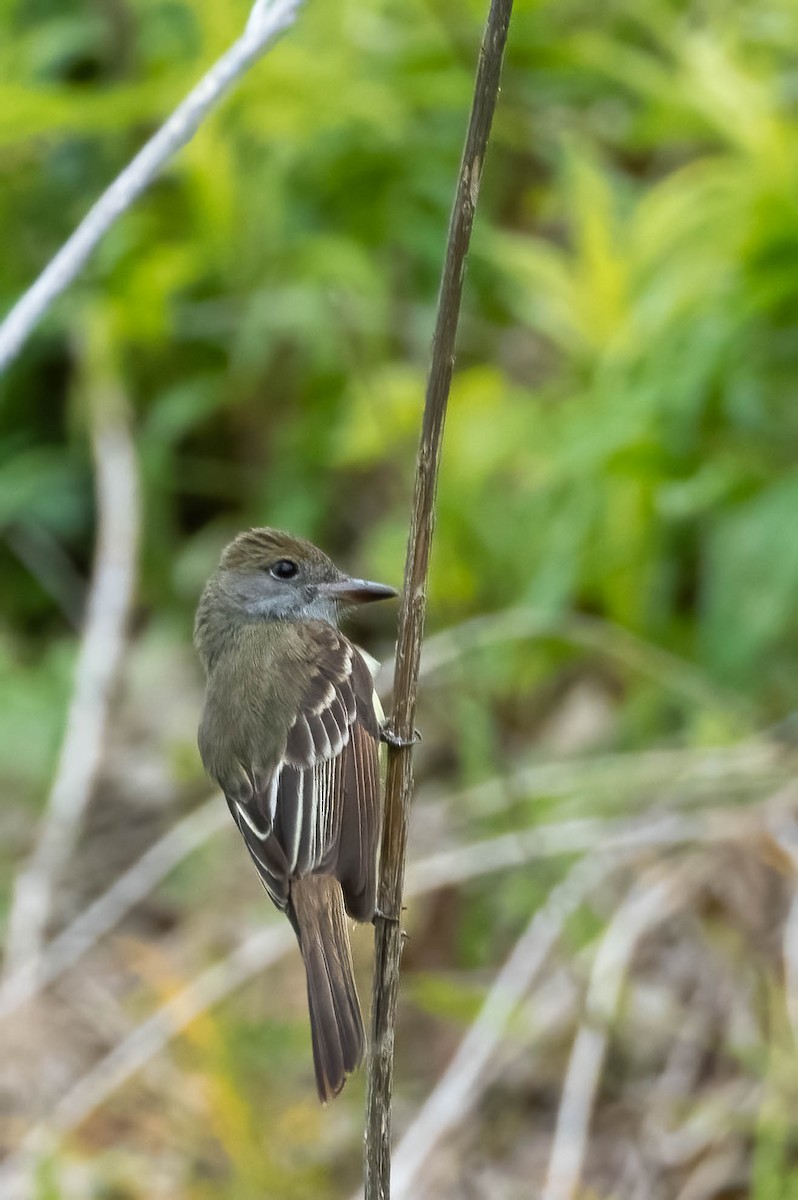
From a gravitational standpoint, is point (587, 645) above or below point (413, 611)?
above

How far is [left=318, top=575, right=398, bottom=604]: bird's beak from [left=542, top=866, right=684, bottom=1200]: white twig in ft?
3.22

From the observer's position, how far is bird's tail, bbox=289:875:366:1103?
159 cm

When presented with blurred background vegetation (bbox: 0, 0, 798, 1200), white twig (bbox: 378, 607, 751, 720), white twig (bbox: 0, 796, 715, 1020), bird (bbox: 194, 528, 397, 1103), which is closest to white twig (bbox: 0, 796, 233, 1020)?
white twig (bbox: 0, 796, 715, 1020)

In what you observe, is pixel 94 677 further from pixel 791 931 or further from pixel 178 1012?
pixel 791 931

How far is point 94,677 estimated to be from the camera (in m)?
4.06

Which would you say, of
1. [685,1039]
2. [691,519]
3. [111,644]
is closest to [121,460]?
[111,644]

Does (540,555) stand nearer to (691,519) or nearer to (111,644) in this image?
(691,519)

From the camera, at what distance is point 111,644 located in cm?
411

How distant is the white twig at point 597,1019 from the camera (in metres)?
Answer: 2.64

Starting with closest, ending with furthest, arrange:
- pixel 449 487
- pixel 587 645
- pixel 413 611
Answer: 1. pixel 413 611
2. pixel 587 645
3. pixel 449 487

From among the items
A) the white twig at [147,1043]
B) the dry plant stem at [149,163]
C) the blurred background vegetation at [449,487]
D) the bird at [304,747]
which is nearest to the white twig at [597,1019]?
the blurred background vegetation at [449,487]

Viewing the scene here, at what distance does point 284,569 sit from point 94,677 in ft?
5.78

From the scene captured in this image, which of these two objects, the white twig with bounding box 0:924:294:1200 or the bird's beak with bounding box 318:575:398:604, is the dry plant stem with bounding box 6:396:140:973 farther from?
the bird's beak with bounding box 318:575:398:604

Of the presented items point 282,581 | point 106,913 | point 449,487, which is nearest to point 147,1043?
point 106,913
